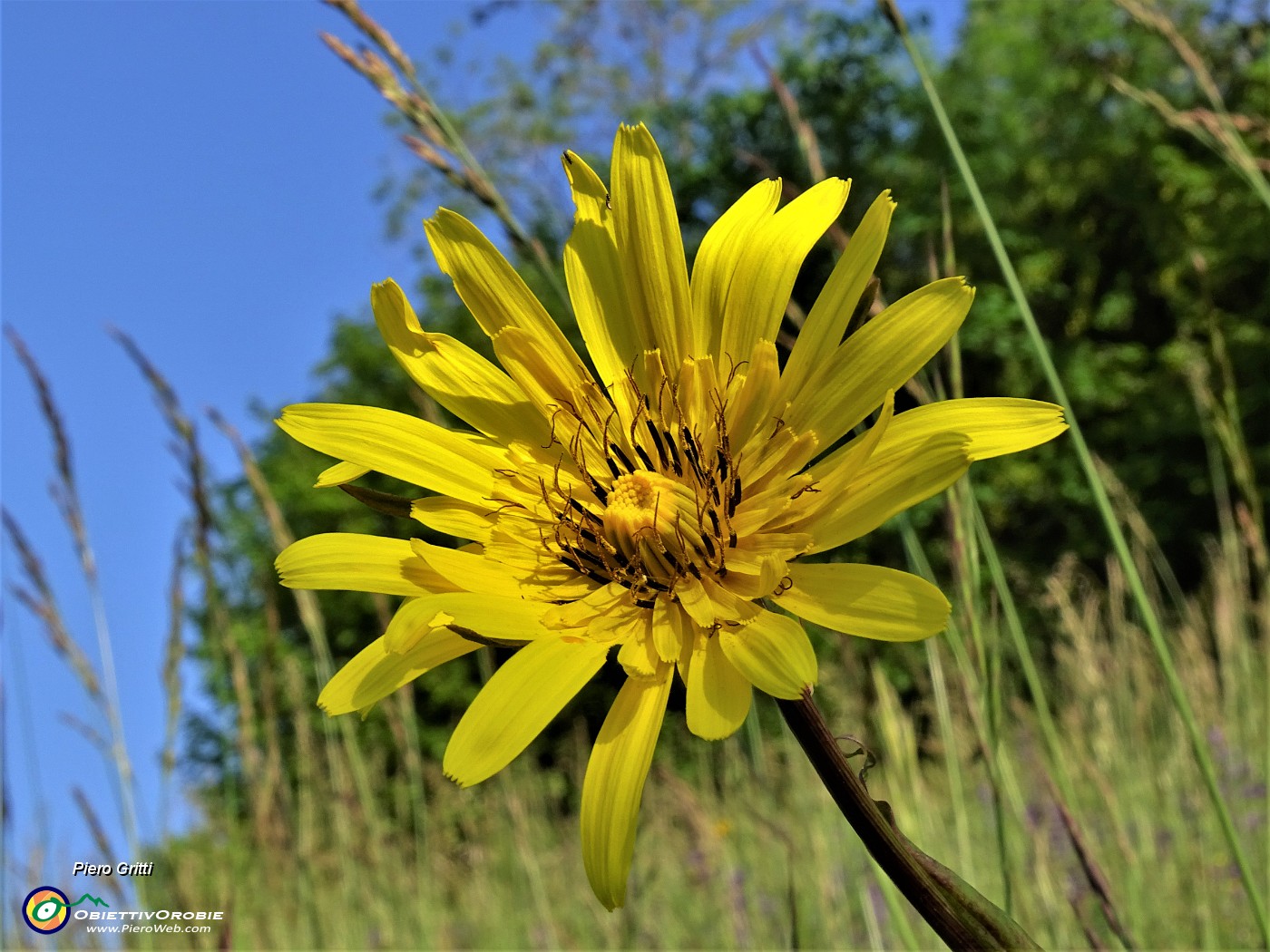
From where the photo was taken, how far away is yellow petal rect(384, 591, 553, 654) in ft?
2.76

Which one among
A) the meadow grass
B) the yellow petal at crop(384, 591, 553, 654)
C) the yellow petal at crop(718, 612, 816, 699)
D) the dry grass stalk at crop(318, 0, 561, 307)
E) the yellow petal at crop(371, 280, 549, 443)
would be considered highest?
the dry grass stalk at crop(318, 0, 561, 307)

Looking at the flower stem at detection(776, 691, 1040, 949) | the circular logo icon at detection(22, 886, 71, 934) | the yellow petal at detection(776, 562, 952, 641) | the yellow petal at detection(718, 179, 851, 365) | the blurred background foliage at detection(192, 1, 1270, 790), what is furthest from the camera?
the blurred background foliage at detection(192, 1, 1270, 790)

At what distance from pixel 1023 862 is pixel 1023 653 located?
88.9 inches

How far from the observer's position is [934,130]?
15.5m

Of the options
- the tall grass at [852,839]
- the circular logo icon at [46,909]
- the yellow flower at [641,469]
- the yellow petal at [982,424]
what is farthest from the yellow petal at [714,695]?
the circular logo icon at [46,909]

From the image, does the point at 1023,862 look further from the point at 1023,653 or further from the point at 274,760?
the point at 274,760

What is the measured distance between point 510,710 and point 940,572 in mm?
→ 11925

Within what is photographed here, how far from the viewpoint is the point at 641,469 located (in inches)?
46.0

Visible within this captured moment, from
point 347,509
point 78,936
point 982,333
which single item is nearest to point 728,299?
point 78,936

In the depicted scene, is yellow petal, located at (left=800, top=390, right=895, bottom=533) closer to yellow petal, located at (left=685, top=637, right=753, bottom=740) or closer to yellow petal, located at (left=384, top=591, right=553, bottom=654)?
yellow petal, located at (left=685, top=637, right=753, bottom=740)

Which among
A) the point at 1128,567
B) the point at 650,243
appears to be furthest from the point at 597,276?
the point at 1128,567

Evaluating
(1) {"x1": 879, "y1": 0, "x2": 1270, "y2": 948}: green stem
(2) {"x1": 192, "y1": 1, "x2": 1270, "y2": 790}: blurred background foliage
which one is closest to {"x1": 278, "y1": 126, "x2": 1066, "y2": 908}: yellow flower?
(1) {"x1": 879, "y1": 0, "x2": 1270, "y2": 948}: green stem

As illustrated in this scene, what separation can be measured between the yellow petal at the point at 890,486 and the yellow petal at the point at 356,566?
14.9 inches

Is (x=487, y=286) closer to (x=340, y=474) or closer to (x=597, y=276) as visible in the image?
(x=597, y=276)
